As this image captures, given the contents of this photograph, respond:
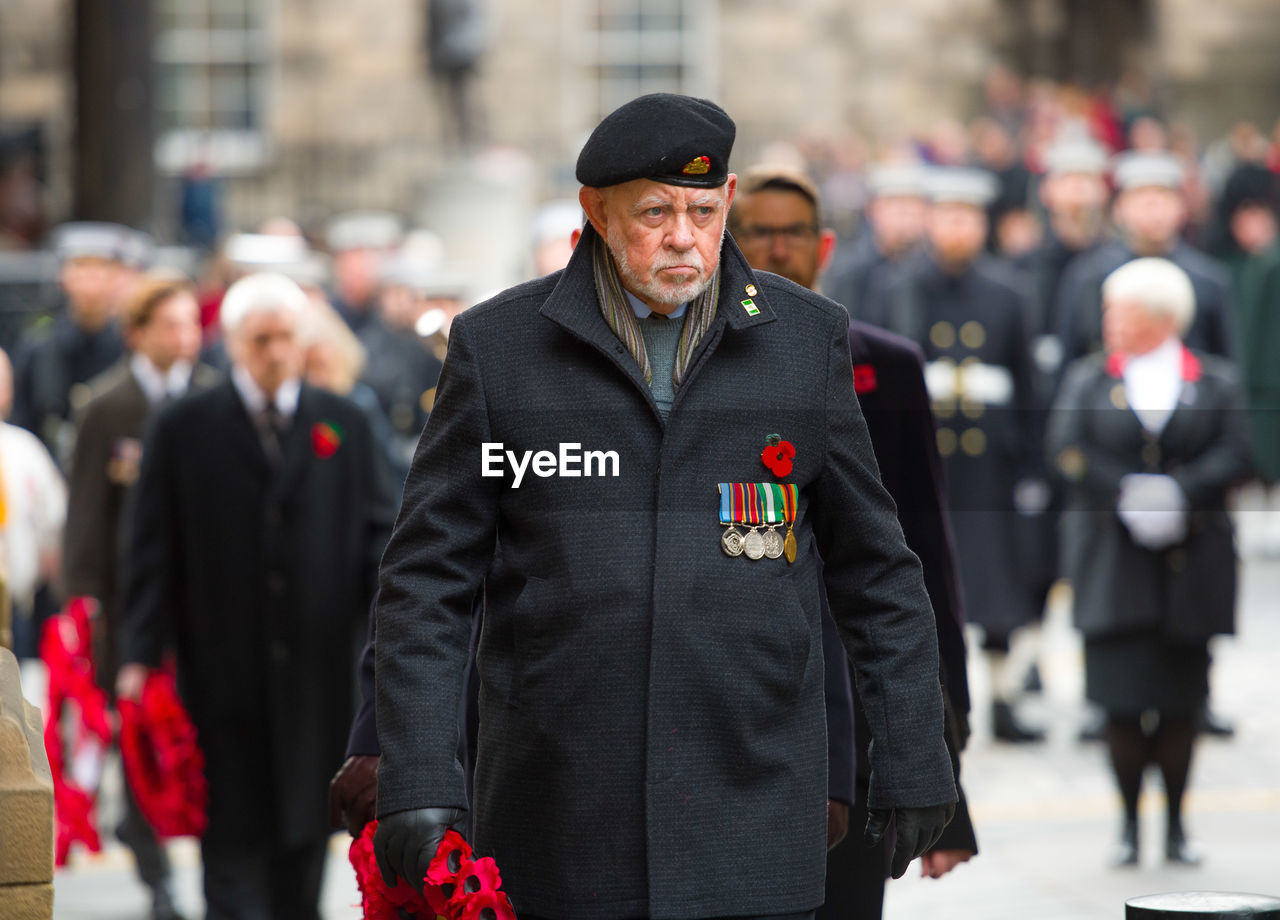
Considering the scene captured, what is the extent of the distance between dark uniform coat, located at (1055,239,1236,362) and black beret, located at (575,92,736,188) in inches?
255

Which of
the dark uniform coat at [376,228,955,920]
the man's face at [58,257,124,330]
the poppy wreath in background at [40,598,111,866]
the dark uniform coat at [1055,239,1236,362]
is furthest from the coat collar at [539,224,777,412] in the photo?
the man's face at [58,257,124,330]

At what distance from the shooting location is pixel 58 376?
10297 mm

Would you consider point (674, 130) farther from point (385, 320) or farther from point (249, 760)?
point (385, 320)

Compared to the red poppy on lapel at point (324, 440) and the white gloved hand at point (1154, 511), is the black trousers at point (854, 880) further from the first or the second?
the white gloved hand at point (1154, 511)

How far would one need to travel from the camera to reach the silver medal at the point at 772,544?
351 centimetres

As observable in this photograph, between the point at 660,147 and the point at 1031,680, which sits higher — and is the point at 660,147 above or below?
above

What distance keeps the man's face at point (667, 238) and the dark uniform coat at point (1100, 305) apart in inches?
256

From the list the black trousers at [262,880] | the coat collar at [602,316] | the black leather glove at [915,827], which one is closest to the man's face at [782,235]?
the coat collar at [602,316]

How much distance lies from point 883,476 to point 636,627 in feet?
4.20

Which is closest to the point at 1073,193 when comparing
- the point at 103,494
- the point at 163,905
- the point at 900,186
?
the point at 900,186

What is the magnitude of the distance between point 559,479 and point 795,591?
0.40 meters

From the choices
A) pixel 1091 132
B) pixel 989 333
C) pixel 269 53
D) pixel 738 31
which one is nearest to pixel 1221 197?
pixel 1091 132

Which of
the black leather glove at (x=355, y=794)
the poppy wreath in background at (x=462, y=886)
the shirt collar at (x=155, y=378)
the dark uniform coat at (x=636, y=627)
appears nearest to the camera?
the poppy wreath in background at (x=462, y=886)

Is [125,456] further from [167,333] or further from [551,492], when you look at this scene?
[551,492]
